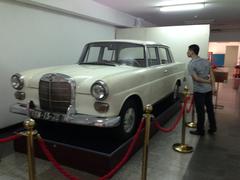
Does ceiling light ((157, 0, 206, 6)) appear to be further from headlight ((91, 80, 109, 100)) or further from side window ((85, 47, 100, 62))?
headlight ((91, 80, 109, 100))

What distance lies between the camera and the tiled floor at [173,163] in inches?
108

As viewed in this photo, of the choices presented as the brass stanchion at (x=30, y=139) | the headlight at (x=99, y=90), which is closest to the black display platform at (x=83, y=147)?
the headlight at (x=99, y=90)

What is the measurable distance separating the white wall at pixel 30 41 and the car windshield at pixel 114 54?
131cm

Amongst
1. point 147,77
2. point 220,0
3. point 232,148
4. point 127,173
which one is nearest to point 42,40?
point 147,77

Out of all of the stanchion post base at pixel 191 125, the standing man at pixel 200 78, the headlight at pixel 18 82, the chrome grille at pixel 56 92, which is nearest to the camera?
Answer: the chrome grille at pixel 56 92

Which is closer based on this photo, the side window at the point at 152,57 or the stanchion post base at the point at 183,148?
the stanchion post base at the point at 183,148

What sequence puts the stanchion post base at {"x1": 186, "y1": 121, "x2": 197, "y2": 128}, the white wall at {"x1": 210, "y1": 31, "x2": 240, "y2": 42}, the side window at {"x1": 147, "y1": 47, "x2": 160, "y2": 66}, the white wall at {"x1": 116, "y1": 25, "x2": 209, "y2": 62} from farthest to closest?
the white wall at {"x1": 210, "y1": 31, "x2": 240, "y2": 42} < the white wall at {"x1": 116, "y1": 25, "x2": 209, "y2": 62} < the stanchion post base at {"x1": 186, "y1": 121, "x2": 197, "y2": 128} < the side window at {"x1": 147, "y1": 47, "x2": 160, "y2": 66}

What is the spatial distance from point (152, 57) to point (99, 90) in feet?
6.50

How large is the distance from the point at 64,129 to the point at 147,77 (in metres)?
1.63

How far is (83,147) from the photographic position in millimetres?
2865

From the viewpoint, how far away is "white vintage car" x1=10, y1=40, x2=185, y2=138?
2.77 metres

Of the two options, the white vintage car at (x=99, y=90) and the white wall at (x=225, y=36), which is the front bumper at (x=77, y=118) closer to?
the white vintage car at (x=99, y=90)

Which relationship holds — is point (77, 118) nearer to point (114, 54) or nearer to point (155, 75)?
point (114, 54)

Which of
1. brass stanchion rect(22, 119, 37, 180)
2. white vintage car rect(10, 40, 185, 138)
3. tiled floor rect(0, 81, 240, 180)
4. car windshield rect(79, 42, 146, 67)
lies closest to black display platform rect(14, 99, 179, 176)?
tiled floor rect(0, 81, 240, 180)
